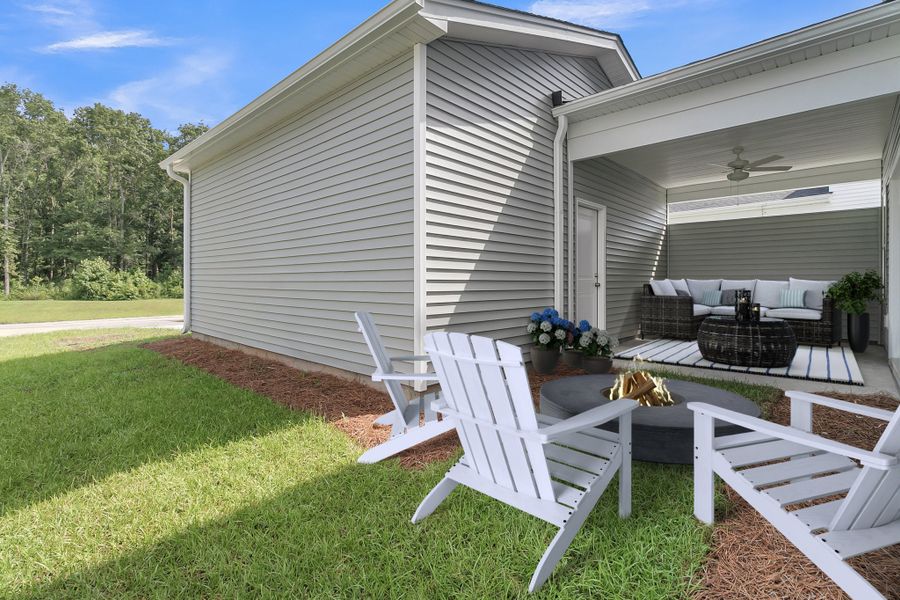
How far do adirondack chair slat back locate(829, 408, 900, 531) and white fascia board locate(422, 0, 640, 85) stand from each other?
389 cm

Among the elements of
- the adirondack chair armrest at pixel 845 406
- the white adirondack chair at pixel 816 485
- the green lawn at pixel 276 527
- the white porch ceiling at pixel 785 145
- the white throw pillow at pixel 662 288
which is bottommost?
the green lawn at pixel 276 527

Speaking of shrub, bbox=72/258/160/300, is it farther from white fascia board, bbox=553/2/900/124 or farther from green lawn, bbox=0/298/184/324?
white fascia board, bbox=553/2/900/124

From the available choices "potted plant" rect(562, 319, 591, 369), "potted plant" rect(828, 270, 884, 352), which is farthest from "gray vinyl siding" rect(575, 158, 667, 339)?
"potted plant" rect(828, 270, 884, 352)

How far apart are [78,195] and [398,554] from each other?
1138 inches

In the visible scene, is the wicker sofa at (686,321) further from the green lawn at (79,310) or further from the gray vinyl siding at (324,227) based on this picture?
the green lawn at (79,310)

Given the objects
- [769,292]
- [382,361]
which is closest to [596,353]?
[382,361]

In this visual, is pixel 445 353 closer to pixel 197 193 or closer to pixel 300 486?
pixel 300 486

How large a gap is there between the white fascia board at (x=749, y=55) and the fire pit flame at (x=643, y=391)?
327cm

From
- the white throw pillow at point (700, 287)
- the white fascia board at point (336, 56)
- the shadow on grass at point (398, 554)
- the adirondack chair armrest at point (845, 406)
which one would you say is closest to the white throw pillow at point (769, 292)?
the white throw pillow at point (700, 287)

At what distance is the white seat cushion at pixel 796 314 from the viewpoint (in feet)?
21.9

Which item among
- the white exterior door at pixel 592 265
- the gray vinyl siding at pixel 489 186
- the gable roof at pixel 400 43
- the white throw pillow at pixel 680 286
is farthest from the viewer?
the white throw pillow at pixel 680 286

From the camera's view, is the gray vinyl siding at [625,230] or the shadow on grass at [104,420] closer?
the shadow on grass at [104,420]

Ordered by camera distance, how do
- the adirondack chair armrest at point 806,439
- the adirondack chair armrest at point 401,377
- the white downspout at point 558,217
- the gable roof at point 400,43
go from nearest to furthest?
the adirondack chair armrest at point 806,439 → the adirondack chair armrest at point 401,377 → the gable roof at point 400,43 → the white downspout at point 558,217

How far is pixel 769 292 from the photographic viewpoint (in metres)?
7.55
